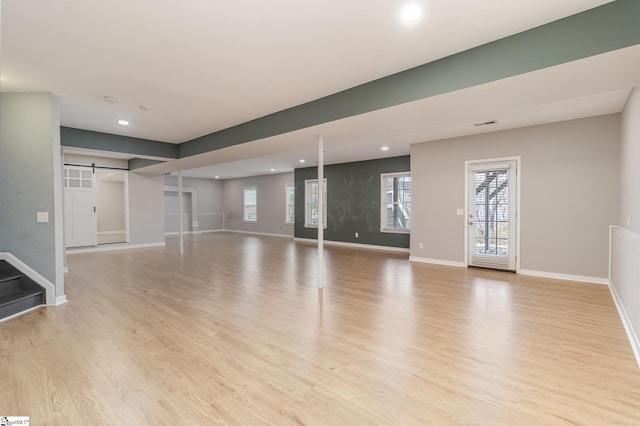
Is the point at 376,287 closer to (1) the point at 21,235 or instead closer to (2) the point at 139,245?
(1) the point at 21,235

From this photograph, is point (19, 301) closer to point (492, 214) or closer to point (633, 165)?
point (633, 165)

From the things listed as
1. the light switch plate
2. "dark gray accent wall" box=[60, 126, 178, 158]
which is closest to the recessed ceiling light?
the light switch plate

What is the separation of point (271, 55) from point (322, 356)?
2.70 metres

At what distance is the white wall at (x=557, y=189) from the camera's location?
475cm

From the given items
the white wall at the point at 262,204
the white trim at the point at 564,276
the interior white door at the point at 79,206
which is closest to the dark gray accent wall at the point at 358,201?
the white wall at the point at 262,204

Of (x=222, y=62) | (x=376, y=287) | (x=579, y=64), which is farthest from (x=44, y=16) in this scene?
(x=376, y=287)

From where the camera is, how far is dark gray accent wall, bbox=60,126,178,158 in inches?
224

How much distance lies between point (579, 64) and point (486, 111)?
3.79 ft

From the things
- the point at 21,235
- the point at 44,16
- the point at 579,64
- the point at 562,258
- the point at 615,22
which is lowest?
the point at 562,258

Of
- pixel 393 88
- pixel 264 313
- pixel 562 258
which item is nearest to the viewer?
pixel 393 88

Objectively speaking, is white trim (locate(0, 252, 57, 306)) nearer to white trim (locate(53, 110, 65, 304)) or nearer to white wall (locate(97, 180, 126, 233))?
white trim (locate(53, 110, 65, 304))

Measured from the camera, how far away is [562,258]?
16.8 feet

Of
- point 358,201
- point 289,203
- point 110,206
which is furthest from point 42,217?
point 110,206

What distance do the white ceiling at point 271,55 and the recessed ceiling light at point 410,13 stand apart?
5 cm
